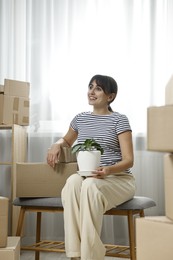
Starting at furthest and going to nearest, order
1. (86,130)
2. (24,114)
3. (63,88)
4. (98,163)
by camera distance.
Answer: (63,88)
(24,114)
(86,130)
(98,163)

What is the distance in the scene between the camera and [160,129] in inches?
67.0

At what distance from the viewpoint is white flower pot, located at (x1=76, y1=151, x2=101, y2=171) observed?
250 centimetres

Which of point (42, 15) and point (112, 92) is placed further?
point (42, 15)

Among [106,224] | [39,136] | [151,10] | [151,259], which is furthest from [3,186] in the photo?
[151,259]

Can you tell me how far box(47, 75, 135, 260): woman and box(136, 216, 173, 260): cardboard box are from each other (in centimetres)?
52

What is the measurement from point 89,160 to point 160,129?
0.85 m

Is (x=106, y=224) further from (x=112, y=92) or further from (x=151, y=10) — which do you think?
(x=151, y=10)

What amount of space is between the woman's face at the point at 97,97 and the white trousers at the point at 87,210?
0.48m

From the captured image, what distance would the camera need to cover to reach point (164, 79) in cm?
342

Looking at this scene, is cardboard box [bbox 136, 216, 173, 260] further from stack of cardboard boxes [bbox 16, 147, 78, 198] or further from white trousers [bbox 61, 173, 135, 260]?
stack of cardboard boxes [bbox 16, 147, 78, 198]

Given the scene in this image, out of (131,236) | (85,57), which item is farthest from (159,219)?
(85,57)

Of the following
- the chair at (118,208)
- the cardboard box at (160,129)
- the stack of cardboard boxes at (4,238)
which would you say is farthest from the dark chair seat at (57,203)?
the cardboard box at (160,129)

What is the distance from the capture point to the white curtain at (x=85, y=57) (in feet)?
11.3

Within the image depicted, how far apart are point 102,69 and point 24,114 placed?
0.65 meters
